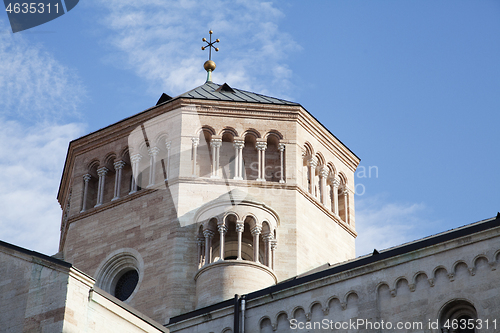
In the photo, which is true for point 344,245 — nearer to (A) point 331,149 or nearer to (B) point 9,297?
(A) point 331,149

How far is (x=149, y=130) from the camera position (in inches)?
1555

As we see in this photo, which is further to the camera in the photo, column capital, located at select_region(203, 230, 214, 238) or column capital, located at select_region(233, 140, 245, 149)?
column capital, located at select_region(233, 140, 245, 149)

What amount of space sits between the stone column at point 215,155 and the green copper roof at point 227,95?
200 centimetres

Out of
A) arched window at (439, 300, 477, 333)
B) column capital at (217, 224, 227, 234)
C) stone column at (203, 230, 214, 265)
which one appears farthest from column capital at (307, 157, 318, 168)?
arched window at (439, 300, 477, 333)

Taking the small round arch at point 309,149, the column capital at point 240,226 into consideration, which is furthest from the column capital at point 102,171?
the small round arch at point 309,149

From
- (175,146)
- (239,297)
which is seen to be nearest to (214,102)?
(175,146)

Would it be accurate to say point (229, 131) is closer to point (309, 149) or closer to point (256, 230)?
point (309, 149)

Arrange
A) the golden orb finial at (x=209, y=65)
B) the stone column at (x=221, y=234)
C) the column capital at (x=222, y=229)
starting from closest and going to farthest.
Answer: the stone column at (x=221, y=234) < the column capital at (x=222, y=229) < the golden orb finial at (x=209, y=65)

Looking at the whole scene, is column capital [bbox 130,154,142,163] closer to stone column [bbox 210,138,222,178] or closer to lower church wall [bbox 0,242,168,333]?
stone column [bbox 210,138,222,178]

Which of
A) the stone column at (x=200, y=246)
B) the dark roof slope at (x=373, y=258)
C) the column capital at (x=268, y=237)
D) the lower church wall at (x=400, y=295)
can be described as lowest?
the lower church wall at (x=400, y=295)

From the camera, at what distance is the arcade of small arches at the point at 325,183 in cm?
3912

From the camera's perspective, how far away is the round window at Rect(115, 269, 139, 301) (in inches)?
1441

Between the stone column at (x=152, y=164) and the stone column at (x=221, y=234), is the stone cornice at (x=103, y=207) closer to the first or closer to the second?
the stone column at (x=152, y=164)

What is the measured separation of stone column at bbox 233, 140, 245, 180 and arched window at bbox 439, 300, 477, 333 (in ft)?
42.6
